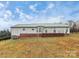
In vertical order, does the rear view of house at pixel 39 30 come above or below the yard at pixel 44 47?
above

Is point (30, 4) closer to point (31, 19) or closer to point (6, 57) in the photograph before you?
point (31, 19)

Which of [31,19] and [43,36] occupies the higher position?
[31,19]

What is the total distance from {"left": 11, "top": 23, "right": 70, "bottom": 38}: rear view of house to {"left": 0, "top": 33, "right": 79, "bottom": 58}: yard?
7 cm

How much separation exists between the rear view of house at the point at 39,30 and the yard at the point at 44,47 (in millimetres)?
68

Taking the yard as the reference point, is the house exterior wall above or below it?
above

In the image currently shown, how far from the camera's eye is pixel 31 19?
3.10 metres

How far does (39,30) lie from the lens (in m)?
3.11

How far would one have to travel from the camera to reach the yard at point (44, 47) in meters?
3.07

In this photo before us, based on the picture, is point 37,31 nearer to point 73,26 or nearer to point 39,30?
point 39,30

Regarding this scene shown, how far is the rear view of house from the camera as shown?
3.09 m

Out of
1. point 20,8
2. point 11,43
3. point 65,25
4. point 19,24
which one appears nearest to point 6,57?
point 11,43

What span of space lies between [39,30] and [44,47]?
236 mm

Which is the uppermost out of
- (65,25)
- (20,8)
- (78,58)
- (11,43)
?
(20,8)

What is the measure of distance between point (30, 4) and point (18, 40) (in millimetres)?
508
